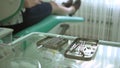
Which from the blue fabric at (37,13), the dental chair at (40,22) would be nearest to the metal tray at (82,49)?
the dental chair at (40,22)

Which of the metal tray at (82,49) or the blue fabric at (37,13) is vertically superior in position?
the metal tray at (82,49)

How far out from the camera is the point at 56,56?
926 millimetres

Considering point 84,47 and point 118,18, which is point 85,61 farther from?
point 118,18

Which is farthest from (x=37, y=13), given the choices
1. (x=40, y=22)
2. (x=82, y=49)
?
(x=82, y=49)

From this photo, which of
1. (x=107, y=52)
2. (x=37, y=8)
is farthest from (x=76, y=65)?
(x=37, y=8)

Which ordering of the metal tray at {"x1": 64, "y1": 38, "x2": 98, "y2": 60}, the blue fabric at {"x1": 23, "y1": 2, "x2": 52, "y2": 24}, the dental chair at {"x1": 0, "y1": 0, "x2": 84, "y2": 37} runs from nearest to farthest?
the metal tray at {"x1": 64, "y1": 38, "x2": 98, "y2": 60} < the dental chair at {"x1": 0, "y1": 0, "x2": 84, "y2": 37} < the blue fabric at {"x1": 23, "y1": 2, "x2": 52, "y2": 24}

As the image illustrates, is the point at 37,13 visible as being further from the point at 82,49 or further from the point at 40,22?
the point at 82,49

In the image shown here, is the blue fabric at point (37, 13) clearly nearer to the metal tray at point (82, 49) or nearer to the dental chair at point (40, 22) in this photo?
the dental chair at point (40, 22)

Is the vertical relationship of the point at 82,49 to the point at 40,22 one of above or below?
above

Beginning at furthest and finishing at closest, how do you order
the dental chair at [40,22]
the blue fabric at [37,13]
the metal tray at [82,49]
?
1. the blue fabric at [37,13]
2. the dental chair at [40,22]
3. the metal tray at [82,49]

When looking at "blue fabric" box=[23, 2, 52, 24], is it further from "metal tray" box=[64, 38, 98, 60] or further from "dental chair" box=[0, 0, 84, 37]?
"metal tray" box=[64, 38, 98, 60]

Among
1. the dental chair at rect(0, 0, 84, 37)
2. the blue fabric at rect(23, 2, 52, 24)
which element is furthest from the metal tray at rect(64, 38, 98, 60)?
the blue fabric at rect(23, 2, 52, 24)

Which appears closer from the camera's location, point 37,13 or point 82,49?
point 82,49

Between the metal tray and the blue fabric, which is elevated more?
the metal tray
